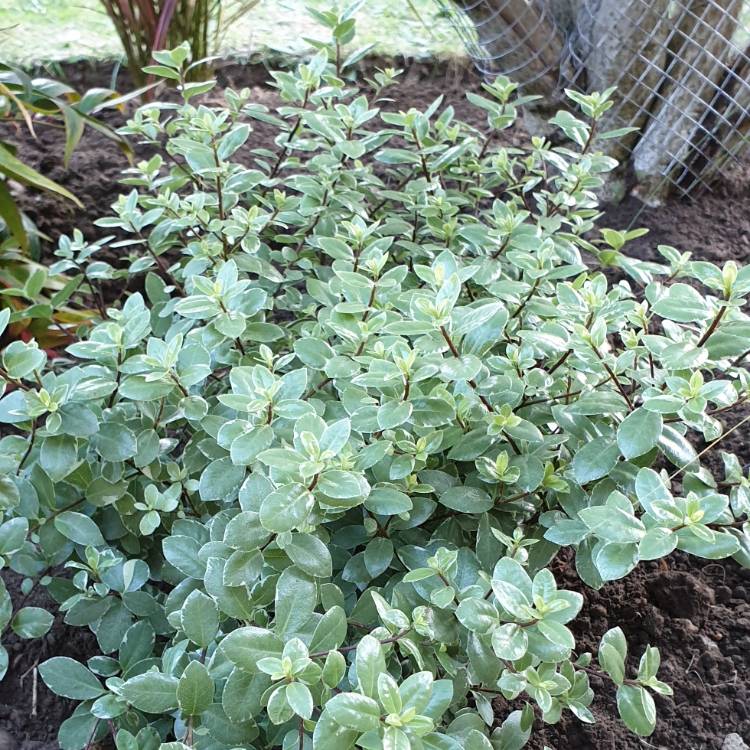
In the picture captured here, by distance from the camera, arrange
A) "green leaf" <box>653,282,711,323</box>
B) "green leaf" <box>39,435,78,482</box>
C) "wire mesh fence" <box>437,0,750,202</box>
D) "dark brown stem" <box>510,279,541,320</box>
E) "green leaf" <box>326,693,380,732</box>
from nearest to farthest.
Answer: "green leaf" <box>326,693,380,732</box>, "green leaf" <box>653,282,711,323</box>, "green leaf" <box>39,435,78,482</box>, "dark brown stem" <box>510,279,541,320</box>, "wire mesh fence" <box>437,0,750,202</box>

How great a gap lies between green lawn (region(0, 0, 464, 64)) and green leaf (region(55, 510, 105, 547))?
8.26 feet

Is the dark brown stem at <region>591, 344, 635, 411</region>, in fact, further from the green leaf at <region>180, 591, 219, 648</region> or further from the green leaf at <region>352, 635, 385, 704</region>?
the green leaf at <region>180, 591, 219, 648</region>

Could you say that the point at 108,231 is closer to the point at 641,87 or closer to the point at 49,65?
the point at 49,65

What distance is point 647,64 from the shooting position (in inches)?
87.4

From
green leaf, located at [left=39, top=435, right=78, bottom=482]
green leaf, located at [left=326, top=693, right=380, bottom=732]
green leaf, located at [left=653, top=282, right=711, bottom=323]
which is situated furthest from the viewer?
green leaf, located at [left=39, top=435, right=78, bottom=482]

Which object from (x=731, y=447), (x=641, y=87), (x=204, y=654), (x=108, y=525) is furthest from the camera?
A: (x=641, y=87)

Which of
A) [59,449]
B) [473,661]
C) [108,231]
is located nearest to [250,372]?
[59,449]

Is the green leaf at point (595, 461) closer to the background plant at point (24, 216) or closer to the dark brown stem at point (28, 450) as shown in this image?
the dark brown stem at point (28, 450)

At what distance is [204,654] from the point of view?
114 centimetres

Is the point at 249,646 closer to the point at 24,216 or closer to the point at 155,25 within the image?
the point at 24,216

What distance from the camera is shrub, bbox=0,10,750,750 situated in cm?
97

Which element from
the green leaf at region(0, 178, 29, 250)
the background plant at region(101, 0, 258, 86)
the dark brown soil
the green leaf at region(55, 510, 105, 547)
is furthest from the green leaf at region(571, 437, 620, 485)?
the background plant at region(101, 0, 258, 86)

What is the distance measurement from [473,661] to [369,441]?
35 centimetres

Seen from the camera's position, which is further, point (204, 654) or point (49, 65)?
point (49, 65)
